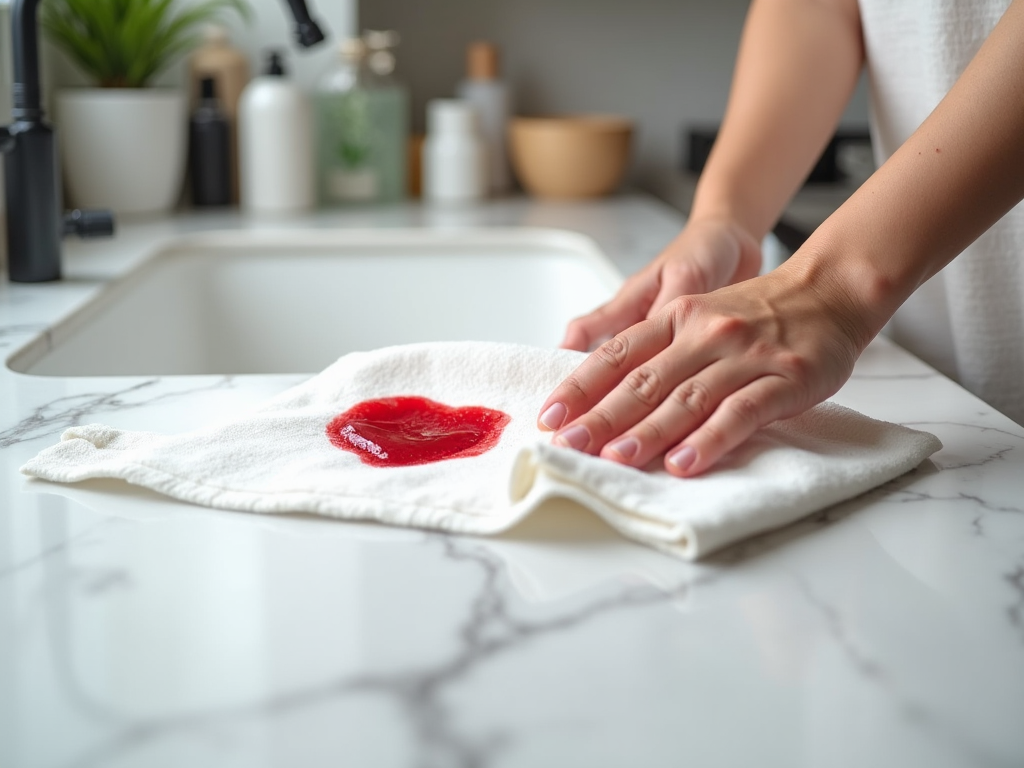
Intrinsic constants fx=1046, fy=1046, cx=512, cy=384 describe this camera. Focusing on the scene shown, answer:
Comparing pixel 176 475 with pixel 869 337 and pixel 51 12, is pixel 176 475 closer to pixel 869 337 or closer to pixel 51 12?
pixel 869 337

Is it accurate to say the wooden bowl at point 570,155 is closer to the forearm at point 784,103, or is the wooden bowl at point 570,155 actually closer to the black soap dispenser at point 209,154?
the black soap dispenser at point 209,154

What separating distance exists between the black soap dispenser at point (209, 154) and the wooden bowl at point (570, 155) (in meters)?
0.47

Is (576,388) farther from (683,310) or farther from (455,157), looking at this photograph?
(455,157)

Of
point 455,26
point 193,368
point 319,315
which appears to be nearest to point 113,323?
point 193,368

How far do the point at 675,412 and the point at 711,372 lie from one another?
41 millimetres

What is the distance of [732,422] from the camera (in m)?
0.56

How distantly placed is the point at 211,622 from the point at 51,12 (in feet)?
4.44

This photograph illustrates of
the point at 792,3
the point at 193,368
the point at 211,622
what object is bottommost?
the point at 193,368

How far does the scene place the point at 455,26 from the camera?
1.89 meters

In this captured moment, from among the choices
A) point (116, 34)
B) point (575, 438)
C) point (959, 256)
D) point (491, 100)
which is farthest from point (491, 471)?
point (491, 100)

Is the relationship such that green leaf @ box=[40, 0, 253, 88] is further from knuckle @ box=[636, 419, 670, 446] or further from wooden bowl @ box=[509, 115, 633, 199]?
knuckle @ box=[636, 419, 670, 446]

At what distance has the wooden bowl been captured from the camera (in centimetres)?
170

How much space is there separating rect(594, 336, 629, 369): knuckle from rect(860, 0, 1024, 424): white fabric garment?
440 mm

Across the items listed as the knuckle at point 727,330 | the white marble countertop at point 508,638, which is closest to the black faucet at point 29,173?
the white marble countertop at point 508,638
